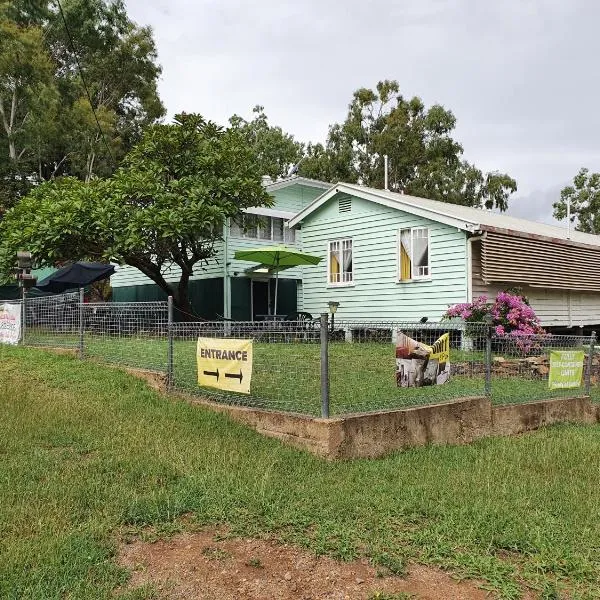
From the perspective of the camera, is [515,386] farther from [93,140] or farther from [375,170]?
[375,170]

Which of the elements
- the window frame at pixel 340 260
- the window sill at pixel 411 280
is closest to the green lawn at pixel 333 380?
the window sill at pixel 411 280

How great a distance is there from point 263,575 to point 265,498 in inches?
37.4

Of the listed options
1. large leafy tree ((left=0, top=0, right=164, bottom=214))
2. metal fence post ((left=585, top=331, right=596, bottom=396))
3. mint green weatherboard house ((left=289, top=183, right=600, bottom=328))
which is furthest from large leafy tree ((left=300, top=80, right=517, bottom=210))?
metal fence post ((left=585, top=331, right=596, bottom=396))

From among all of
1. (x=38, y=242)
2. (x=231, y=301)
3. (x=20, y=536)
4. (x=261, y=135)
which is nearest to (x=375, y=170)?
Result: (x=261, y=135)

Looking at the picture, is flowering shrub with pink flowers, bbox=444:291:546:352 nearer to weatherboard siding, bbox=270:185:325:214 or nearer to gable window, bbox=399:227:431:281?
gable window, bbox=399:227:431:281

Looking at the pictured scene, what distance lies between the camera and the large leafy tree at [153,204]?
44.1 ft

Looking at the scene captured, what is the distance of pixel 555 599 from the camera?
122 inches

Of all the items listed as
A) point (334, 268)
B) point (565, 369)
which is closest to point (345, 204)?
point (334, 268)

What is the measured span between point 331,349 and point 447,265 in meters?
8.53

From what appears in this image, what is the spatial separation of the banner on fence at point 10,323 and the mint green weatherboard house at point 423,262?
757 cm

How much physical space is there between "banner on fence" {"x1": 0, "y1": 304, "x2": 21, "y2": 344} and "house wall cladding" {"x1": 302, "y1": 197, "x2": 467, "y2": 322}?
7.54m

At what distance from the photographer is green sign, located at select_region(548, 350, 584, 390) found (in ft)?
27.3

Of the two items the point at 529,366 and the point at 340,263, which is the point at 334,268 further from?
the point at 529,366

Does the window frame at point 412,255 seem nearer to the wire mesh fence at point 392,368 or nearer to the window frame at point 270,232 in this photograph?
the window frame at point 270,232
